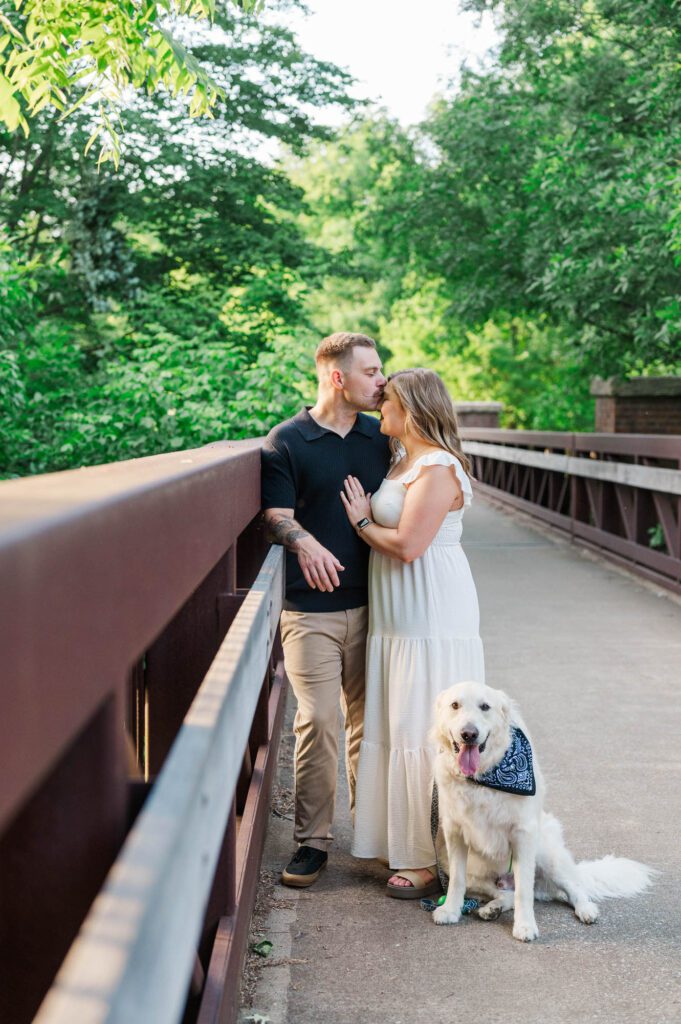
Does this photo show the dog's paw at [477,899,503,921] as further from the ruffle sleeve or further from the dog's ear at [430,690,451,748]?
the ruffle sleeve

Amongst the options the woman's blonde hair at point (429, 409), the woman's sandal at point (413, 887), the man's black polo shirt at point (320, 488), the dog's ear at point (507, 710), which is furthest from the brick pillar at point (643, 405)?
the dog's ear at point (507, 710)

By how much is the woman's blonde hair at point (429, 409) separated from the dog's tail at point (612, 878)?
1.55 metres

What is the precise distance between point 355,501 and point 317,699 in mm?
785

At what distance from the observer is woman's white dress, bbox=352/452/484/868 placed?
4.59 meters

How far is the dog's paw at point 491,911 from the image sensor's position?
14.1 feet

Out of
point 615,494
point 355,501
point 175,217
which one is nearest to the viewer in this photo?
point 355,501

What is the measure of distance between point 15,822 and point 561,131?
16.0m

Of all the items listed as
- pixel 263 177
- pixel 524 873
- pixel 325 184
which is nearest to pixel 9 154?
pixel 263 177

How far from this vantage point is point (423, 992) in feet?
12.1

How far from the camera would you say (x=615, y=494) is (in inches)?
538

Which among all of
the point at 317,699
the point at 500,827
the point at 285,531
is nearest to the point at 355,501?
the point at 285,531

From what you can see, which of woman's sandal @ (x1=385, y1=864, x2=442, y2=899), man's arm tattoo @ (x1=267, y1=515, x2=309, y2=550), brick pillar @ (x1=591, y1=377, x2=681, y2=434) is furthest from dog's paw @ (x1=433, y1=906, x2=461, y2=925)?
brick pillar @ (x1=591, y1=377, x2=681, y2=434)

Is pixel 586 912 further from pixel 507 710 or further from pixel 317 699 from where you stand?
pixel 317 699

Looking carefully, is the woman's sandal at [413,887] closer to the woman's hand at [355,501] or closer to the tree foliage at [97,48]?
the woman's hand at [355,501]
